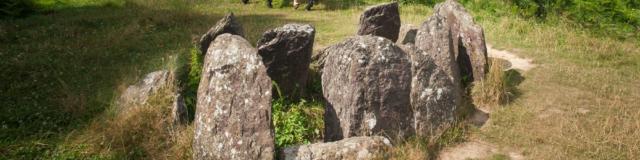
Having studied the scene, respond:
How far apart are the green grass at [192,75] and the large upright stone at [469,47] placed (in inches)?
39.2

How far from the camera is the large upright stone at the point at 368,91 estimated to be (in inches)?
302

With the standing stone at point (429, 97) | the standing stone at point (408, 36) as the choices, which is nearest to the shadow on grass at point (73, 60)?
the standing stone at point (408, 36)

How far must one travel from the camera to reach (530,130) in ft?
27.2

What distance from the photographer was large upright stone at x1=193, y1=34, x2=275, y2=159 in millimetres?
6395

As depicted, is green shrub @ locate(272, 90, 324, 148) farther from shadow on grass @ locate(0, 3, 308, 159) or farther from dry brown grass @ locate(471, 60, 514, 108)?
dry brown grass @ locate(471, 60, 514, 108)

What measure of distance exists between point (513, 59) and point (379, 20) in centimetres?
351

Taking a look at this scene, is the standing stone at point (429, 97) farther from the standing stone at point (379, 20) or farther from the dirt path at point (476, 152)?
the standing stone at point (379, 20)

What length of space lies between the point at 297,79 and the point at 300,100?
0.38 metres

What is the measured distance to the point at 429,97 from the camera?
7992 mm

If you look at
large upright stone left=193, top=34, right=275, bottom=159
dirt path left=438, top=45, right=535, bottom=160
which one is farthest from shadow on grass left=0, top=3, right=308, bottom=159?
dirt path left=438, top=45, right=535, bottom=160

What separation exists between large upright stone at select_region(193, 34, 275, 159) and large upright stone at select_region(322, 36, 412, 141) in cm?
152

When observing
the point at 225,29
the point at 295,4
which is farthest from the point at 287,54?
the point at 295,4

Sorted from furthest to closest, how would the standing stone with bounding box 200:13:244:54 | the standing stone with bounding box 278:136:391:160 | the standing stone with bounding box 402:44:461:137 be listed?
the standing stone with bounding box 200:13:244:54 < the standing stone with bounding box 402:44:461:137 < the standing stone with bounding box 278:136:391:160

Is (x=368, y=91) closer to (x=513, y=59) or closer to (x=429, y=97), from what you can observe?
(x=429, y=97)
